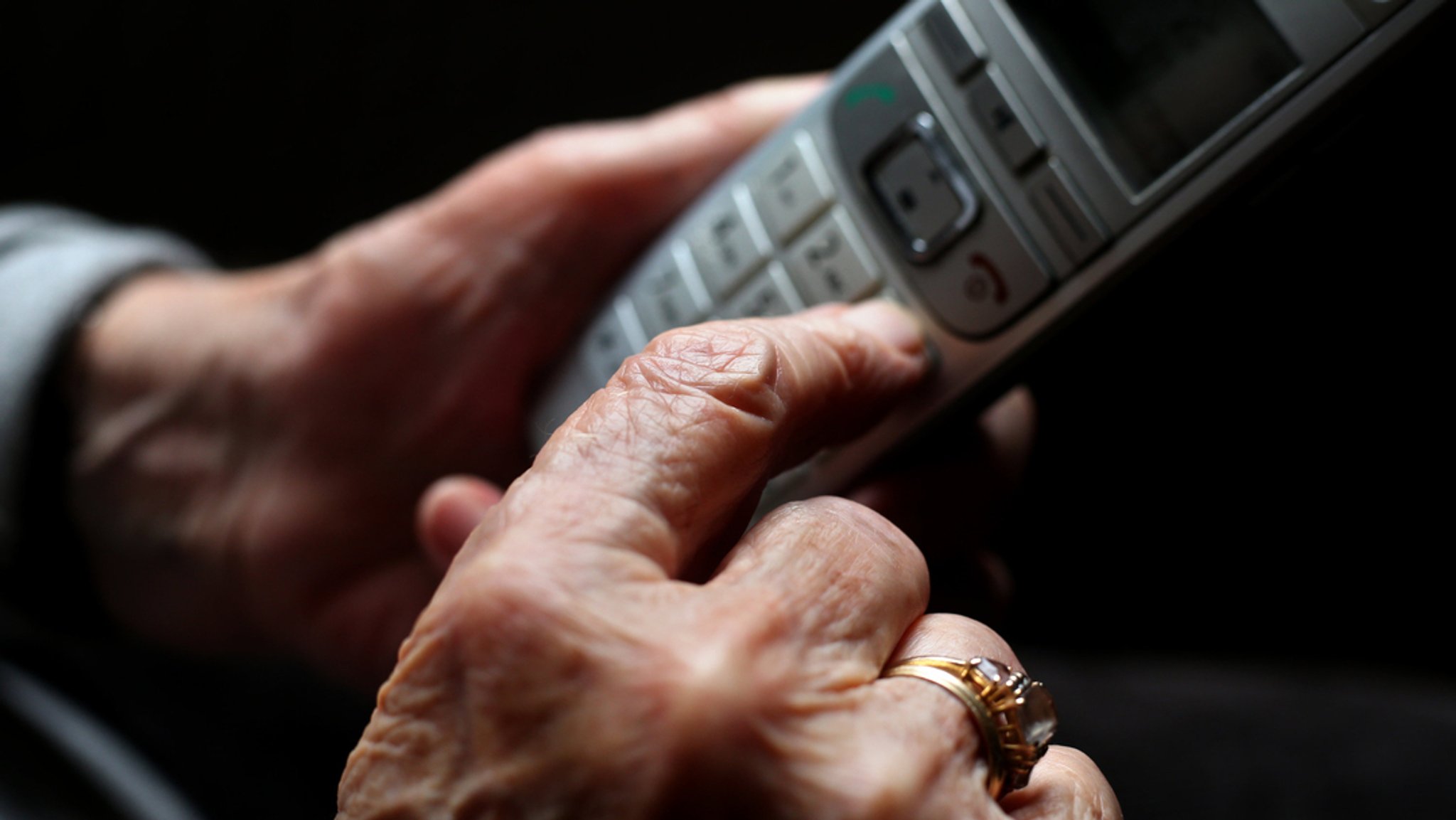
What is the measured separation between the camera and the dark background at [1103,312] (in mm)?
641

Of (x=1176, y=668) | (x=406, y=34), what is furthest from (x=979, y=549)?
(x=406, y=34)

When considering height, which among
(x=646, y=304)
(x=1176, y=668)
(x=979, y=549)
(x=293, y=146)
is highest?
(x=293, y=146)

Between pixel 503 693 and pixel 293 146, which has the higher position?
pixel 293 146

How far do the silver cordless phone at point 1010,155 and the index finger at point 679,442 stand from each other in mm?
109

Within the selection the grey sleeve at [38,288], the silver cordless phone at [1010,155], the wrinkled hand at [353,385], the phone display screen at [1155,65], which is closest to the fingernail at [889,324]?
the silver cordless phone at [1010,155]

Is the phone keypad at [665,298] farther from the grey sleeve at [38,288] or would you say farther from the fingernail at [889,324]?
the grey sleeve at [38,288]

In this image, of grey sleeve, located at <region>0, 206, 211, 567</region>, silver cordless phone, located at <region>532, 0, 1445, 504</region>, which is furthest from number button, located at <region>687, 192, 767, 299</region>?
grey sleeve, located at <region>0, 206, 211, 567</region>

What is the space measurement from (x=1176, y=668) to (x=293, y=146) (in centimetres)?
86

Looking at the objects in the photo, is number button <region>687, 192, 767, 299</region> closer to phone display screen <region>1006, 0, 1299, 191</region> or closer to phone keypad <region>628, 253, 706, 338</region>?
phone keypad <region>628, 253, 706, 338</region>

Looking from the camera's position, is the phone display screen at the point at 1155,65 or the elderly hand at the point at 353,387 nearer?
the phone display screen at the point at 1155,65

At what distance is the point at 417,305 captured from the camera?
682 mm

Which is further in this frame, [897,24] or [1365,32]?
[897,24]

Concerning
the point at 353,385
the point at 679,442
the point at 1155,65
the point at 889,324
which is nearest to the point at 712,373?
the point at 679,442

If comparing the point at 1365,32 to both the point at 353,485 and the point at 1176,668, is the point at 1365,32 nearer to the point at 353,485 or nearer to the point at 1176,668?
the point at 1176,668
